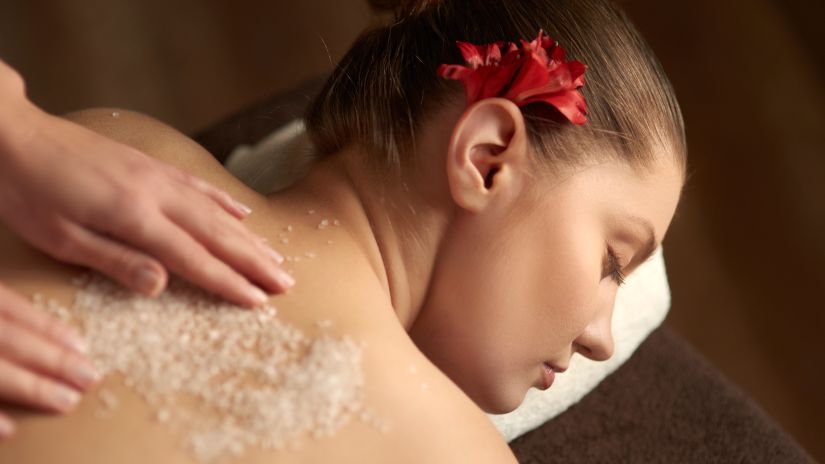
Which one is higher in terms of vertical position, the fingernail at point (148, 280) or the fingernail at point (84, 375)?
the fingernail at point (148, 280)

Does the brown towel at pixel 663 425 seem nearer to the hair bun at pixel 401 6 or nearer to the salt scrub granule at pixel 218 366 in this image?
the salt scrub granule at pixel 218 366

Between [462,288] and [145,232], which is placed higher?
[145,232]

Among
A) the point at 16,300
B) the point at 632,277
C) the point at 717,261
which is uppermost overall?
the point at 16,300

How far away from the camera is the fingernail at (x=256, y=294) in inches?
33.9

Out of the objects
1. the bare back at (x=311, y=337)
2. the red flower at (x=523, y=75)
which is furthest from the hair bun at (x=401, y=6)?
the bare back at (x=311, y=337)

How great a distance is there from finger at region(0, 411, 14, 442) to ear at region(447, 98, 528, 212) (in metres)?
0.49

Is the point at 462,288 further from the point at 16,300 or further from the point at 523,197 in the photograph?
the point at 16,300

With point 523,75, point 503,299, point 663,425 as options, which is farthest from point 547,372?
point 523,75

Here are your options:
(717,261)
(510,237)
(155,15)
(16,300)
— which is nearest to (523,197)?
(510,237)

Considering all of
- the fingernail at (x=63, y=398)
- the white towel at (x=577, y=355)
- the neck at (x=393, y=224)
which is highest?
the fingernail at (x=63, y=398)

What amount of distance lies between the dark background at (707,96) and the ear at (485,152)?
3.29ft

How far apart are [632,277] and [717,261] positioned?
67 centimetres

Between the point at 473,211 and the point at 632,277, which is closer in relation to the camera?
the point at 473,211

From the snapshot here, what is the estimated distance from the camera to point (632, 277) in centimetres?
138
